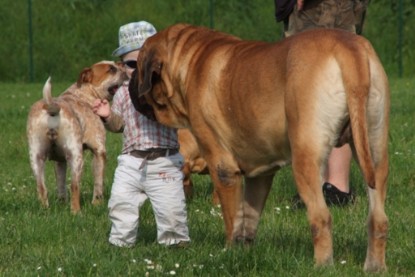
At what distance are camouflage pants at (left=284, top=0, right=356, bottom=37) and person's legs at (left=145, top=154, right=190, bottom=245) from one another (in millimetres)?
2320

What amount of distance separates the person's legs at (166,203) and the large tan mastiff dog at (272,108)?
1.25 feet

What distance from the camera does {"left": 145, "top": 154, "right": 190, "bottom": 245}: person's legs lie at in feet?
24.2

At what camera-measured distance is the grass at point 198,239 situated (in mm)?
6367

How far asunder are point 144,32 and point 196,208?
2.02 metres

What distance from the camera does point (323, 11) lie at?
355 inches

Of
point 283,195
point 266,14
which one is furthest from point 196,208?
point 266,14

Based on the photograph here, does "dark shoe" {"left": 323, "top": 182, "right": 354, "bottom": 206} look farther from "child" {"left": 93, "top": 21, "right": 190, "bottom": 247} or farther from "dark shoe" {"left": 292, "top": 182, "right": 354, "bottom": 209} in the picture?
"child" {"left": 93, "top": 21, "right": 190, "bottom": 247}

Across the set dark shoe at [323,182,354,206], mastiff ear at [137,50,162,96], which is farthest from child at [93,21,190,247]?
dark shoe at [323,182,354,206]

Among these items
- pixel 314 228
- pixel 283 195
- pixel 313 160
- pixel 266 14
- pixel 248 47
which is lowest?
pixel 266 14

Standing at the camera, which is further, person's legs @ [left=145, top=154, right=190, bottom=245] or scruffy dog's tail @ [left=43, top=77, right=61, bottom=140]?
scruffy dog's tail @ [left=43, top=77, right=61, bottom=140]

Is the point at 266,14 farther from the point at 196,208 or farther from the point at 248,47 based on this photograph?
the point at 248,47

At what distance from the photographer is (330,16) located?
9016 millimetres

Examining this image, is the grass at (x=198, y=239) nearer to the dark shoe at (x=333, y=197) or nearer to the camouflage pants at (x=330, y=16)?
the dark shoe at (x=333, y=197)

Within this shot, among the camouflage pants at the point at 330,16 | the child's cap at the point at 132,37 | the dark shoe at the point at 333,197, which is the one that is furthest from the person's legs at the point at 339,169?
the child's cap at the point at 132,37
